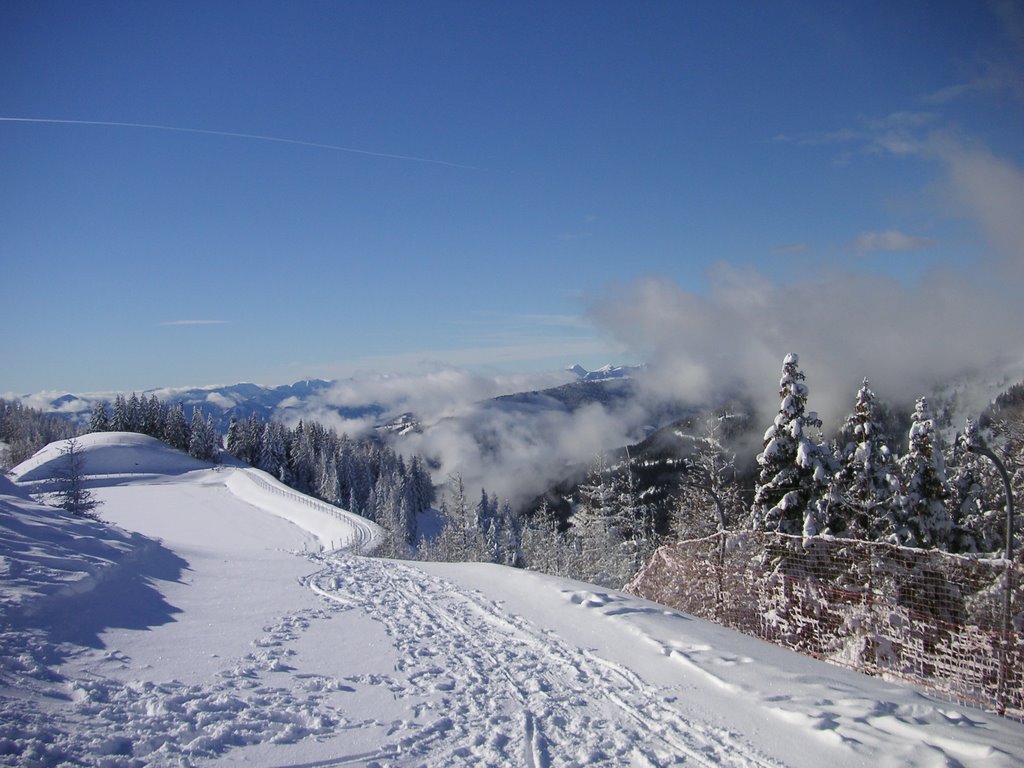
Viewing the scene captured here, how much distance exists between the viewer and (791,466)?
699 inches

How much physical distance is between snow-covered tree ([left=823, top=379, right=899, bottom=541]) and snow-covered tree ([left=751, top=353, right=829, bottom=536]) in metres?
0.56

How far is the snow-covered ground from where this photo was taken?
503 centimetres

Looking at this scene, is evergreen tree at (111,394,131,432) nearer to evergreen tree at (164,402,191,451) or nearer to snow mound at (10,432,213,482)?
evergreen tree at (164,402,191,451)

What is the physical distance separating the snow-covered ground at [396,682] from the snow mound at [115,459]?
5909cm

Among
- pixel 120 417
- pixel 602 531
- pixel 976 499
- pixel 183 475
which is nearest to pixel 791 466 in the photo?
pixel 976 499

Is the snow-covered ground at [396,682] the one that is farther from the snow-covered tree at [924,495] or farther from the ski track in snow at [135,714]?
the snow-covered tree at [924,495]

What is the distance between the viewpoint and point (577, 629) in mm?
9164

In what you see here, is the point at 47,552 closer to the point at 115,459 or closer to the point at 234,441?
the point at 115,459

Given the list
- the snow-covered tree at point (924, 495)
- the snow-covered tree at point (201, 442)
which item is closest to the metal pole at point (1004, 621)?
the snow-covered tree at point (924, 495)

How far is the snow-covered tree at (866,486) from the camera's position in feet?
56.6

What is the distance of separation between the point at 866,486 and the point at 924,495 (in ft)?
5.42

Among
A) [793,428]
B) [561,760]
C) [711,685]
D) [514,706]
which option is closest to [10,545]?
[514,706]

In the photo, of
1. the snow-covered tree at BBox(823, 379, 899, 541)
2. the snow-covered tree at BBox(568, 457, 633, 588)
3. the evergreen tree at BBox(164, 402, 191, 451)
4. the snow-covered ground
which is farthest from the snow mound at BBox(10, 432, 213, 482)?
the snow-covered tree at BBox(823, 379, 899, 541)

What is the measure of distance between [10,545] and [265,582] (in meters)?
4.23
